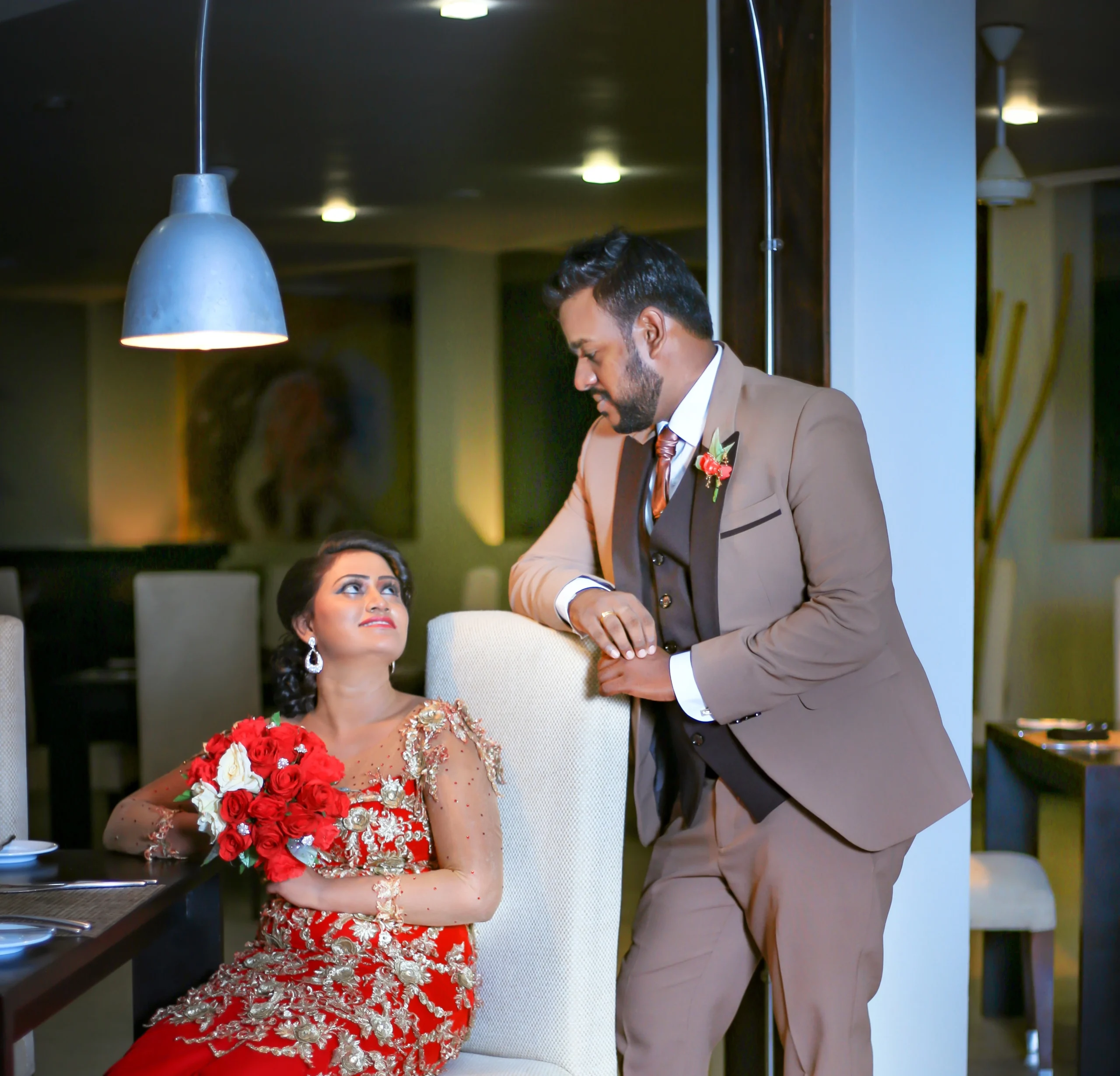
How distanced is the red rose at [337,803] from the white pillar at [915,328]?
1.22 m

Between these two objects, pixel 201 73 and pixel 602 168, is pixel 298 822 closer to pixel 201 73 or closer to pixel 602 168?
pixel 201 73

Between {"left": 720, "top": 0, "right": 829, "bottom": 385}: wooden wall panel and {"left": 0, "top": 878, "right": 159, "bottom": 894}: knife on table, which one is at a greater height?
{"left": 720, "top": 0, "right": 829, "bottom": 385}: wooden wall panel

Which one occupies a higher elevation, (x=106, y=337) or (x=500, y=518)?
(x=106, y=337)

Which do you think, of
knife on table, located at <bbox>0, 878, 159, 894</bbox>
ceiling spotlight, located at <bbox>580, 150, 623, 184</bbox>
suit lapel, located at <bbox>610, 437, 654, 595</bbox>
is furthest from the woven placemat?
ceiling spotlight, located at <bbox>580, 150, 623, 184</bbox>

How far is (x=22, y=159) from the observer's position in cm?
363

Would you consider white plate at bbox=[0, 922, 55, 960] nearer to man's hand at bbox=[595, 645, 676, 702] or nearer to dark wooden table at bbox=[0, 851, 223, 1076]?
dark wooden table at bbox=[0, 851, 223, 1076]

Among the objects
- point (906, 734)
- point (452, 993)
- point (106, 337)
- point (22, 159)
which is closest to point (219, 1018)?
point (452, 993)

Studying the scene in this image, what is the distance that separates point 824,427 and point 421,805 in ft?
3.01

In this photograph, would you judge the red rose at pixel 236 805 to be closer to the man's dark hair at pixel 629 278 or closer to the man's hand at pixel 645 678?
the man's hand at pixel 645 678

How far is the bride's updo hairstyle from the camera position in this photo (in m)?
2.26

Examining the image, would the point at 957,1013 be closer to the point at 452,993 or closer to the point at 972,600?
the point at 972,600

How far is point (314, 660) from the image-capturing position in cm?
228

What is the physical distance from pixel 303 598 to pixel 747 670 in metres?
0.84

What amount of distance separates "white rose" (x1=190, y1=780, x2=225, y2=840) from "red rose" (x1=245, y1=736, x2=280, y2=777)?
70 millimetres
